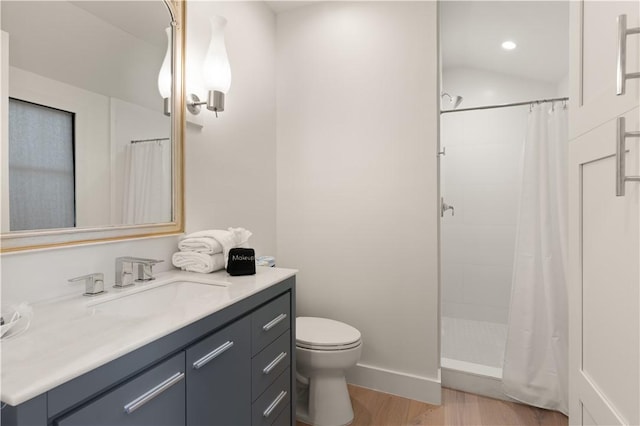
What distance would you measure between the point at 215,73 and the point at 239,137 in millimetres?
441

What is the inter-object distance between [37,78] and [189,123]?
2.08ft

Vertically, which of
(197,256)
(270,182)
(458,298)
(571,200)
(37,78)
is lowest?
(458,298)

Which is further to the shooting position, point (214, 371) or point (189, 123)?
point (189, 123)

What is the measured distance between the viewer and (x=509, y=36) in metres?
2.54

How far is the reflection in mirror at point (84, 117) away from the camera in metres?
1.06

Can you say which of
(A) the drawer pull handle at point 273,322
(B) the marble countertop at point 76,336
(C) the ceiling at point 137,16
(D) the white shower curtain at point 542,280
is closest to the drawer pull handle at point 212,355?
(B) the marble countertop at point 76,336

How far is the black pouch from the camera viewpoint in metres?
1.48

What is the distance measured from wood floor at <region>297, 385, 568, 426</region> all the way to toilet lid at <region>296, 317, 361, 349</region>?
0.46 metres

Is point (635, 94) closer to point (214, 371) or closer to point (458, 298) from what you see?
point (214, 371)

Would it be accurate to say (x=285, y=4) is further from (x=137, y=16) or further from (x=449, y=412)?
(x=449, y=412)

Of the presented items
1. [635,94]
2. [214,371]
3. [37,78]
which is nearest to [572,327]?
[635,94]

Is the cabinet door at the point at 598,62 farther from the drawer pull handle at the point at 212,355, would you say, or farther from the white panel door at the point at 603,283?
the drawer pull handle at the point at 212,355

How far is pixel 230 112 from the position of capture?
1973mm

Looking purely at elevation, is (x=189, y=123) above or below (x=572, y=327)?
above
